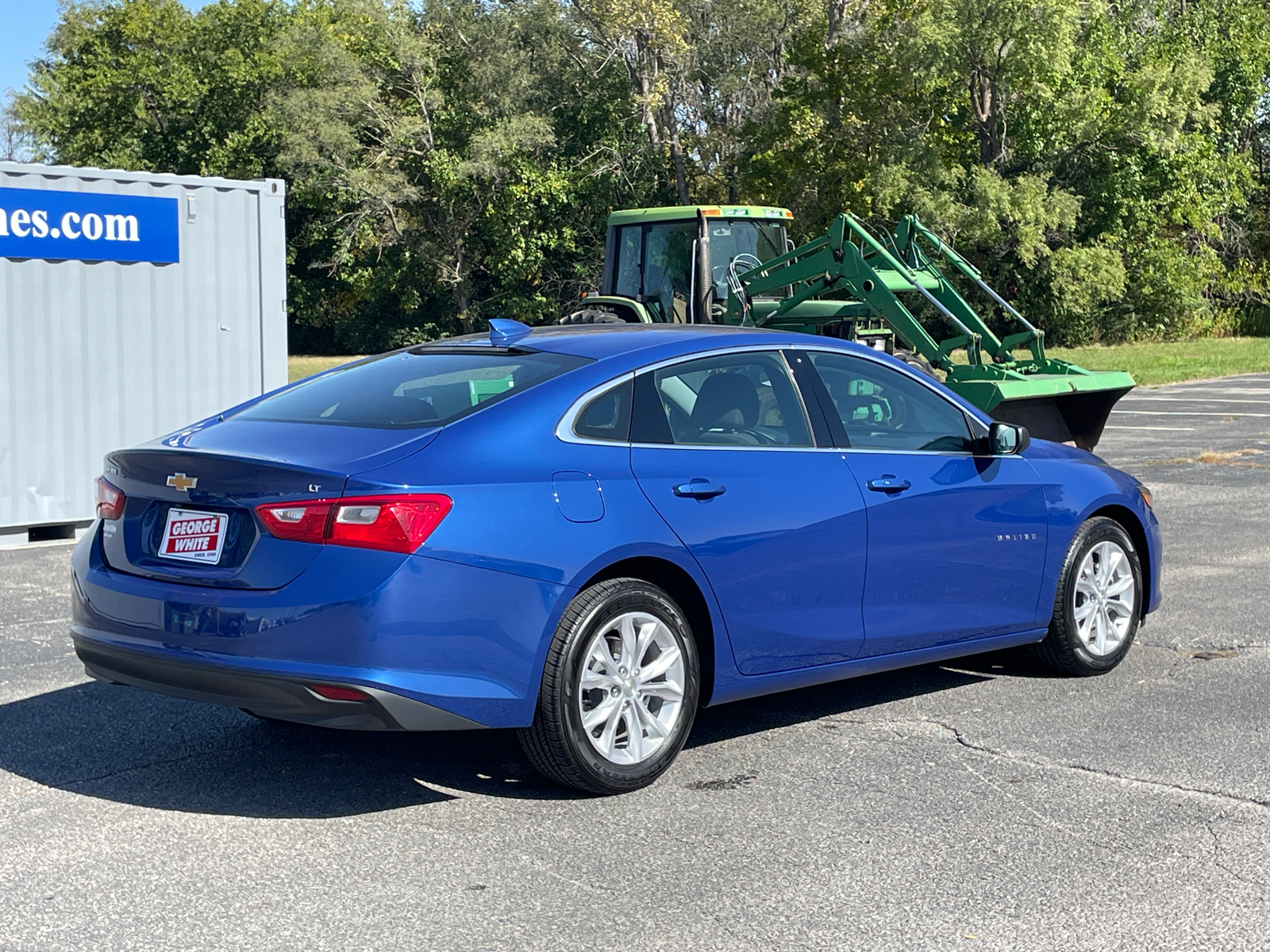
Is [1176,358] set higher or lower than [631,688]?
higher

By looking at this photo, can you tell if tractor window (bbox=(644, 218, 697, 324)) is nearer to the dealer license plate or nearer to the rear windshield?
the rear windshield

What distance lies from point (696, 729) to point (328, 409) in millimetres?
1841

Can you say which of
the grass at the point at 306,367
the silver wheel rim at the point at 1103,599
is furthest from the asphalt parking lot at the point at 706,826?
the grass at the point at 306,367

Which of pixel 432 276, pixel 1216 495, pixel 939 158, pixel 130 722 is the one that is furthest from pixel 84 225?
pixel 432 276

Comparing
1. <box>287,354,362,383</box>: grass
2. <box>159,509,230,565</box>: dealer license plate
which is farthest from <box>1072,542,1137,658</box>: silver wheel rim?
<box>287,354,362,383</box>: grass

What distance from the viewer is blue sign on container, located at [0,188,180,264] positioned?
11.1 meters

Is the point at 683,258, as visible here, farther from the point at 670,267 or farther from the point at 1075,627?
the point at 1075,627

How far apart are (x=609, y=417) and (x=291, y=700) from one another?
4.61 ft

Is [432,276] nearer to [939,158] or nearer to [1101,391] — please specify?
[939,158]

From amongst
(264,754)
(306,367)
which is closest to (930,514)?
(264,754)

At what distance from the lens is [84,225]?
11.5m

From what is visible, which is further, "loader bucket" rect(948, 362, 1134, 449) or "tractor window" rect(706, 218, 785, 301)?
"tractor window" rect(706, 218, 785, 301)

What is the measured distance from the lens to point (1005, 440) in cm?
611

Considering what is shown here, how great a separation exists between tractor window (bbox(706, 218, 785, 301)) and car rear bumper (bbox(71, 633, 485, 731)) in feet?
47.6
